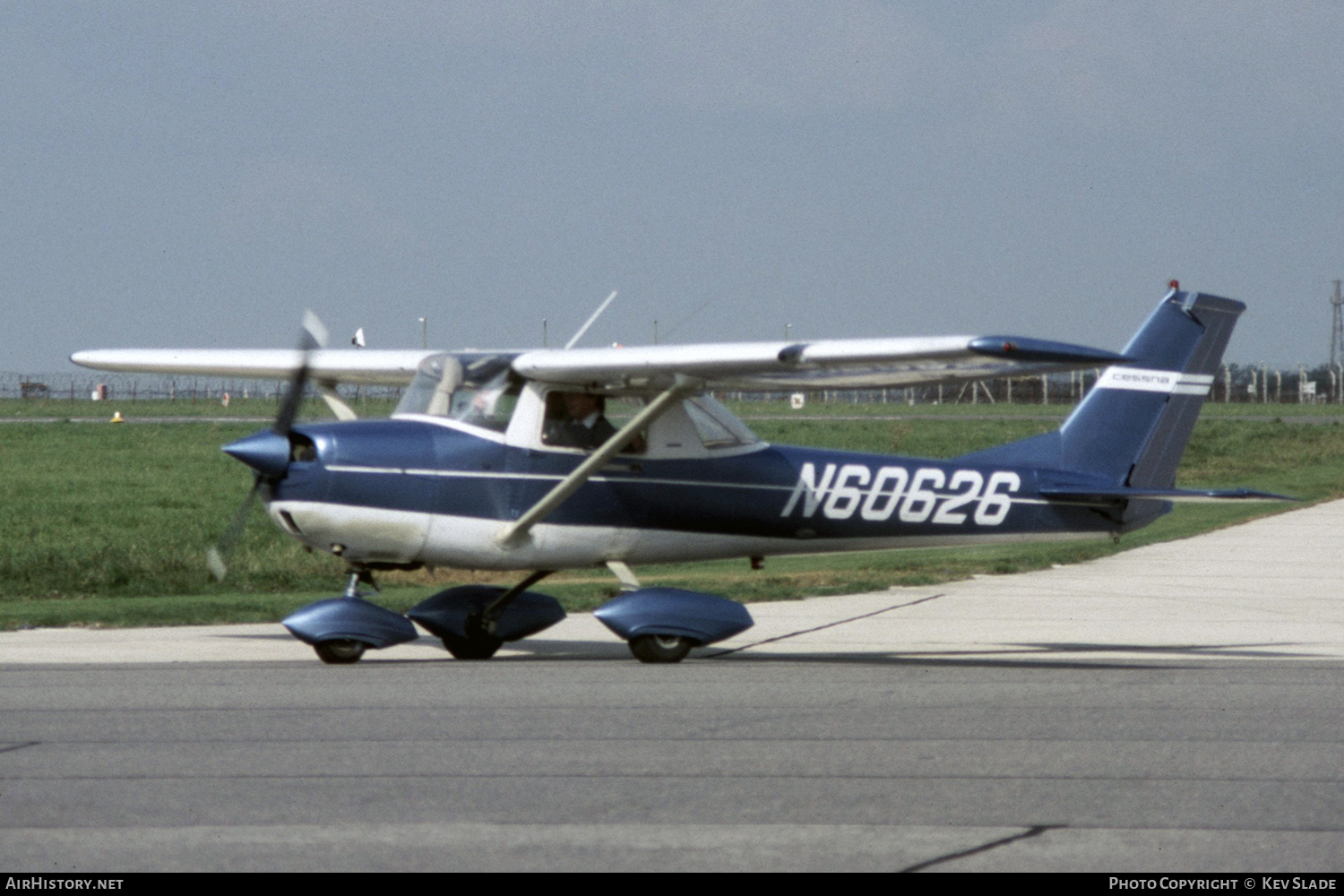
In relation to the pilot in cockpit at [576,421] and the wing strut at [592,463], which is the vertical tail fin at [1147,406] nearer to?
the wing strut at [592,463]

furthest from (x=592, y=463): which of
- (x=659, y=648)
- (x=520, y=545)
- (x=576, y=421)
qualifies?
(x=659, y=648)

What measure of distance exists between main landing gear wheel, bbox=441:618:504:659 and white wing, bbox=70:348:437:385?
2126mm

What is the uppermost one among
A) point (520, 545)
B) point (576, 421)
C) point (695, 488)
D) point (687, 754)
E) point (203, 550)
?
point (576, 421)

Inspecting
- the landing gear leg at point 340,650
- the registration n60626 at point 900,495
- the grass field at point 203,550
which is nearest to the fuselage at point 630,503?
the registration n60626 at point 900,495

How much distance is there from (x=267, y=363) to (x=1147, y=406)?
24.7ft

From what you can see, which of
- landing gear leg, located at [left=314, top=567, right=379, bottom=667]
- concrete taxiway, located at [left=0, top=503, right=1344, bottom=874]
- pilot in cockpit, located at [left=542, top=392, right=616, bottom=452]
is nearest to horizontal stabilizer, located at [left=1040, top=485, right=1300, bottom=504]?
concrete taxiway, located at [left=0, top=503, right=1344, bottom=874]

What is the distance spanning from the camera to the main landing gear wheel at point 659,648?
38.8ft

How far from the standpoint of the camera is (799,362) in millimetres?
10789

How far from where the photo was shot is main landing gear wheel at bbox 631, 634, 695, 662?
38.8 feet

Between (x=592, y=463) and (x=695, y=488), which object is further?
(x=695, y=488)

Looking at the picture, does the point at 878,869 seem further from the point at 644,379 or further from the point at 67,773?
the point at 644,379

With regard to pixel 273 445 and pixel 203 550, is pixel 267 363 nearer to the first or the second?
pixel 273 445

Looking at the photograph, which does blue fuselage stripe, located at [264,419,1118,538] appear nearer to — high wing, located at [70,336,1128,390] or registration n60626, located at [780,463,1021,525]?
registration n60626, located at [780,463,1021,525]

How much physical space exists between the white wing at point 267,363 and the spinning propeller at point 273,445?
14 centimetres
